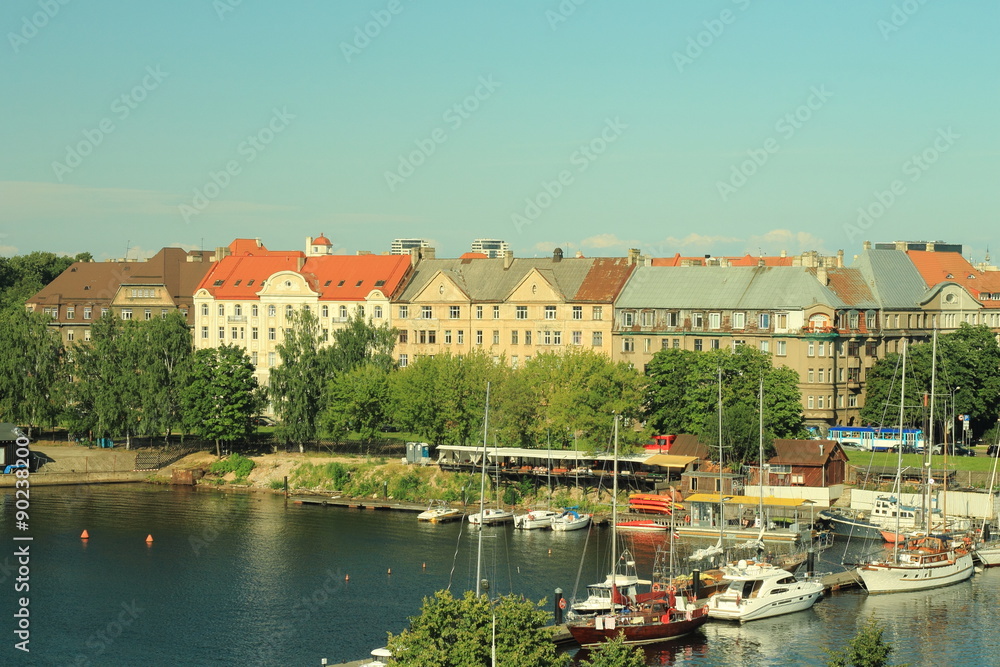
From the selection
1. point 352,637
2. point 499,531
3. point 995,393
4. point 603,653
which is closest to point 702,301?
point 995,393

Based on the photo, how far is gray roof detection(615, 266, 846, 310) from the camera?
11112 centimetres

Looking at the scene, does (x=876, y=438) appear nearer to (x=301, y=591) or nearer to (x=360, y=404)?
(x=360, y=404)

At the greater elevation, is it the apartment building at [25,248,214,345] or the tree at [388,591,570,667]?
the apartment building at [25,248,214,345]

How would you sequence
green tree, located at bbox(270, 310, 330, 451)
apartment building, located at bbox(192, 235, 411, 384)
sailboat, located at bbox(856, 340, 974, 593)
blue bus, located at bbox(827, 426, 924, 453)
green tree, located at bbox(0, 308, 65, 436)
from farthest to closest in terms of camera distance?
apartment building, located at bbox(192, 235, 411, 384), green tree, located at bbox(0, 308, 65, 436), green tree, located at bbox(270, 310, 330, 451), blue bus, located at bbox(827, 426, 924, 453), sailboat, located at bbox(856, 340, 974, 593)

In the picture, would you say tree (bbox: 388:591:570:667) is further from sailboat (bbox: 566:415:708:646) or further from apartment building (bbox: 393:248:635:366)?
apartment building (bbox: 393:248:635:366)

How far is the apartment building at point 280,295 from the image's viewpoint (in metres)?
128

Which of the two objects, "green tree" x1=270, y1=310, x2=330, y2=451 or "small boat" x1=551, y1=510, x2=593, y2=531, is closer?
"small boat" x1=551, y1=510, x2=593, y2=531

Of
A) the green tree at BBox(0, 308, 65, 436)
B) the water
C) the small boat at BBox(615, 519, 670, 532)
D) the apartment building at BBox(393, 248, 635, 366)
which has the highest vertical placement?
the apartment building at BBox(393, 248, 635, 366)

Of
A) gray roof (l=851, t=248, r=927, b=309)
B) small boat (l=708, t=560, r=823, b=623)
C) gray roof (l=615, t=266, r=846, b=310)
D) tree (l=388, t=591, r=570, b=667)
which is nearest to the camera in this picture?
tree (l=388, t=591, r=570, b=667)

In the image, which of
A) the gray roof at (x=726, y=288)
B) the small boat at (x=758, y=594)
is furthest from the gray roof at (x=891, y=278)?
the small boat at (x=758, y=594)

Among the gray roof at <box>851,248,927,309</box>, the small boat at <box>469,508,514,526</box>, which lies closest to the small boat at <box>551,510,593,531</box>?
the small boat at <box>469,508,514,526</box>

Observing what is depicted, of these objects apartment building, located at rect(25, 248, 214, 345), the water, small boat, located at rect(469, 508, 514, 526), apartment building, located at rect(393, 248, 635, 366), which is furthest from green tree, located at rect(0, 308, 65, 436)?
small boat, located at rect(469, 508, 514, 526)

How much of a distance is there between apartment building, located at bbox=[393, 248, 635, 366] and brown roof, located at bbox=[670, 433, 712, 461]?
19.2 m

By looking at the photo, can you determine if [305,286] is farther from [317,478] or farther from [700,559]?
[700,559]
